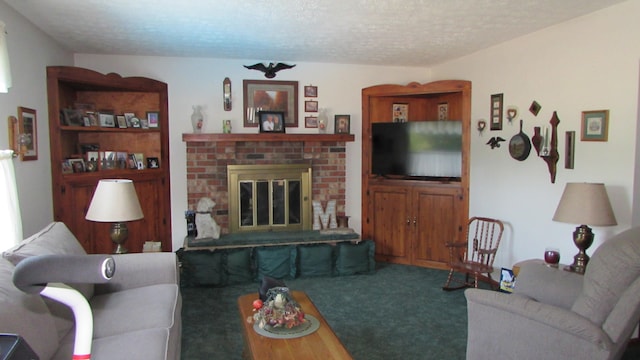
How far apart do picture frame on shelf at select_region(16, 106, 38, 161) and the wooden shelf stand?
1.46m

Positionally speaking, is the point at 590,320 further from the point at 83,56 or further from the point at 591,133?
the point at 83,56

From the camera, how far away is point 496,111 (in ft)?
14.7

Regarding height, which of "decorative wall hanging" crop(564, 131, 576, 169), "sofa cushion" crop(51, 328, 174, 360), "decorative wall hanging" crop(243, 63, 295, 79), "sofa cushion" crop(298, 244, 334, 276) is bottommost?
"sofa cushion" crop(298, 244, 334, 276)

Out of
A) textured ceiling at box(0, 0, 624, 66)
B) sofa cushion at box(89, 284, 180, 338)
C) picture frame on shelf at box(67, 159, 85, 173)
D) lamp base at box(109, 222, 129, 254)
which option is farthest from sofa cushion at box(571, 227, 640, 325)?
picture frame on shelf at box(67, 159, 85, 173)

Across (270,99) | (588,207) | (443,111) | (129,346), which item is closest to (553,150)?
(588,207)

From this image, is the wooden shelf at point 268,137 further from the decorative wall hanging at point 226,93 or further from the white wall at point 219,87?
the decorative wall hanging at point 226,93

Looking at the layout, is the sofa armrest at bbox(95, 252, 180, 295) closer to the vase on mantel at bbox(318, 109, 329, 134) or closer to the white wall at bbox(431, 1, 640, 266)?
the vase on mantel at bbox(318, 109, 329, 134)

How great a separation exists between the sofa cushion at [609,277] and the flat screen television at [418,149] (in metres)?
2.86

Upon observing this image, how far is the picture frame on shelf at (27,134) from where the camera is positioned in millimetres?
3243

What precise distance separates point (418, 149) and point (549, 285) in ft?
9.01

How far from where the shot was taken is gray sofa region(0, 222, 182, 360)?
1.89 metres

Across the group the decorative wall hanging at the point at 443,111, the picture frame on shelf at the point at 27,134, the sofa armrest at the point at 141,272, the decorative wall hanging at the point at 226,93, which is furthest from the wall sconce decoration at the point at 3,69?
the decorative wall hanging at the point at 443,111

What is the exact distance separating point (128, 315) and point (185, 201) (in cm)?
268

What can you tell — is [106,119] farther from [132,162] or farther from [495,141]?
[495,141]
